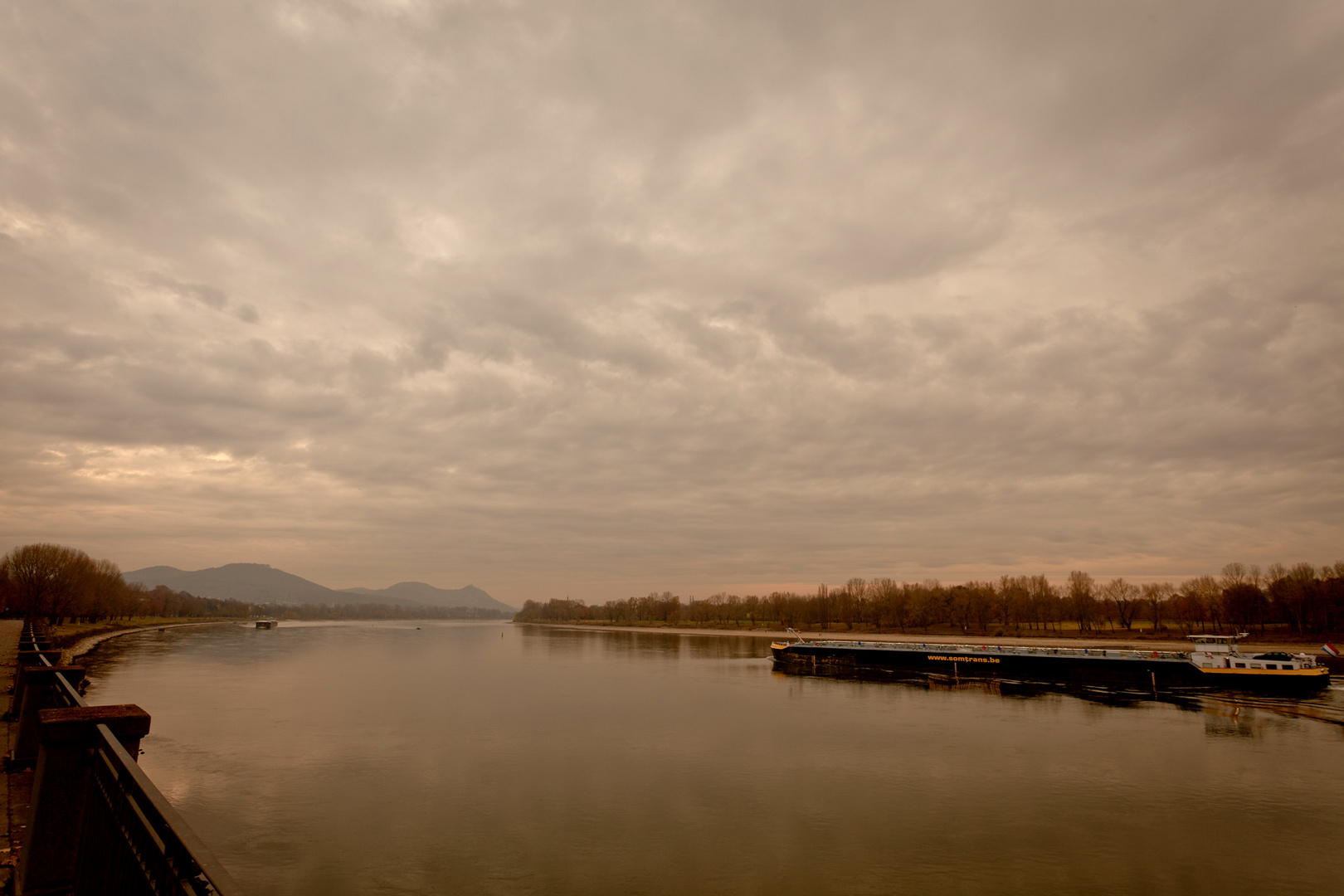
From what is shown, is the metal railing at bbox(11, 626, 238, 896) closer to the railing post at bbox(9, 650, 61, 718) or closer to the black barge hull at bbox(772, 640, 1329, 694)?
the railing post at bbox(9, 650, 61, 718)

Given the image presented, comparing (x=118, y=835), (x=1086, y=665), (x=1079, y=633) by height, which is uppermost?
(x=118, y=835)

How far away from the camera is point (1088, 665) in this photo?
232ft

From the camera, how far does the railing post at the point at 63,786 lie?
7.48 m

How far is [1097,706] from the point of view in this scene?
51500mm

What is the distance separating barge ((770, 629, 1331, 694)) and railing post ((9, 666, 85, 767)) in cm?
7264

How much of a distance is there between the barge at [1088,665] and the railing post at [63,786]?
76.8m

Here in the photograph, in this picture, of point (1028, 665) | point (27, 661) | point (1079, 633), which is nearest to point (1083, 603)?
point (1079, 633)

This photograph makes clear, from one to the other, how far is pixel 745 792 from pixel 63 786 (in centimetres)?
2278

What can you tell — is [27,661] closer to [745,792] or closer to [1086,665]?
[745,792]

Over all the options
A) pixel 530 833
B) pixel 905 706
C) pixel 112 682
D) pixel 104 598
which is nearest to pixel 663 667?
pixel 905 706

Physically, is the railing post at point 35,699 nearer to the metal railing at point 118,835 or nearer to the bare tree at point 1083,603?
the metal railing at point 118,835

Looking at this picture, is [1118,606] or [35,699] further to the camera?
[1118,606]

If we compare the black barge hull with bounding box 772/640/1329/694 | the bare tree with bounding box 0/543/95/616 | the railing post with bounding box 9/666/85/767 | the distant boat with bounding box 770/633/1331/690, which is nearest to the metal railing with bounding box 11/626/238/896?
the railing post with bounding box 9/666/85/767

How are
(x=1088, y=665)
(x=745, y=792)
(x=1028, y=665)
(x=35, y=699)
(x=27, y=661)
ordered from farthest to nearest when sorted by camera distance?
1. (x=1028, y=665)
2. (x=1088, y=665)
3. (x=745, y=792)
4. (x=27, y=661)
5. (x=35, y=699)
